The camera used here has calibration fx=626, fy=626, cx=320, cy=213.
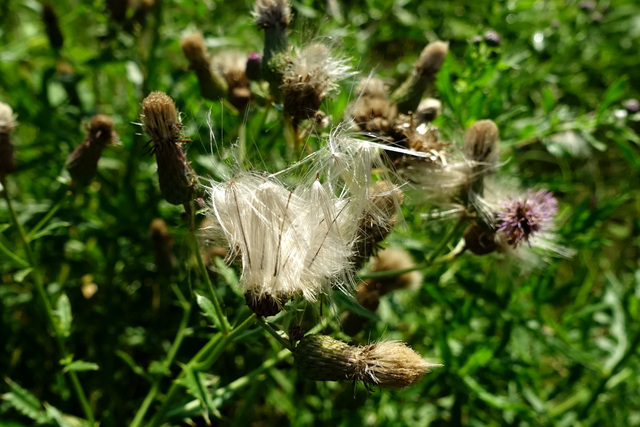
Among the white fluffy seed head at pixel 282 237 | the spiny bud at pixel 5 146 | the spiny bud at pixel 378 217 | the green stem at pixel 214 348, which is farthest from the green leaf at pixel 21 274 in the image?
the spiny bud at pixel 378 217

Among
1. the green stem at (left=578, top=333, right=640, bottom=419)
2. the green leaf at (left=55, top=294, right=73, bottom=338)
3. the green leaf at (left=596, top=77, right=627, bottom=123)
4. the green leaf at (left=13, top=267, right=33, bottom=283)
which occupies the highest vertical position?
the green leaf at (left=596, top=77, right=627, bottom=123)

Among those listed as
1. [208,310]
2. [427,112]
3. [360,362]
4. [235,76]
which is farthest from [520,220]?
[235,76]

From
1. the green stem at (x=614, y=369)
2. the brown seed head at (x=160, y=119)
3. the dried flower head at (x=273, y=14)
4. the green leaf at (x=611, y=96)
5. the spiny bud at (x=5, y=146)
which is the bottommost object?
the green stem at (x=614, y=369)

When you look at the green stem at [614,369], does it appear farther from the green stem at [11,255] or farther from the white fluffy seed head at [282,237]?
the green stem at [11,255]

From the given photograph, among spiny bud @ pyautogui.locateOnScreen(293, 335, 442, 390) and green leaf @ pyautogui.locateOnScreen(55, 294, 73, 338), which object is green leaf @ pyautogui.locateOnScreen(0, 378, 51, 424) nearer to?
green leaf @ pyautogui.locateOnScreen(55, 294, 73, 338)

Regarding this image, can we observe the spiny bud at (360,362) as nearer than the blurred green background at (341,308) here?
Yes

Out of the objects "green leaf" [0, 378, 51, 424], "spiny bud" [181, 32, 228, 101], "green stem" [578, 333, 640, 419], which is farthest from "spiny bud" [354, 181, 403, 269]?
"green stem" [578, 333, 640, 419]

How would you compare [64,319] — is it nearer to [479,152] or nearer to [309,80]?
[309,80]
